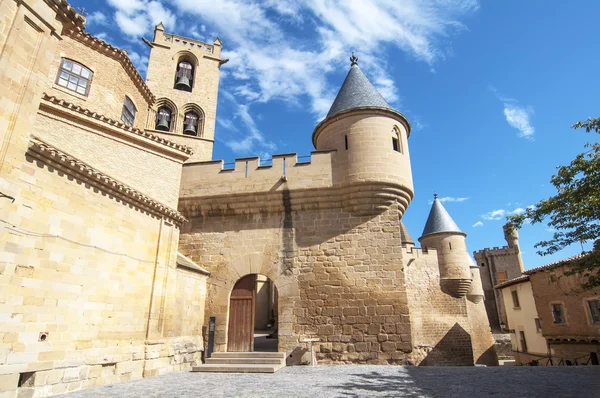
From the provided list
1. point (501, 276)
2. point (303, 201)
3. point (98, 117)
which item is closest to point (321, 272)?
point (303, 201)

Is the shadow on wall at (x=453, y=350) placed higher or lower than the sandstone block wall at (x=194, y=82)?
lower

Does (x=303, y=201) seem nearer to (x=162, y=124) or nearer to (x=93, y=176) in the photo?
(x=93, y=176)

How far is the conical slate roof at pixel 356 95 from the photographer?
11.4 m

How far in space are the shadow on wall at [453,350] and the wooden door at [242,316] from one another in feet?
40.8

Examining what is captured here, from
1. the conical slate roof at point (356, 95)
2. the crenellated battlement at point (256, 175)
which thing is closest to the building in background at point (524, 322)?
the conical slate roof at point (356, 95)

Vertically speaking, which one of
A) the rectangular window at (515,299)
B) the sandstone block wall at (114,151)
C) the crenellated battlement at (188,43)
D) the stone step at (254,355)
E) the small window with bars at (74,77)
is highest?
the crenellated battlement at (188,43)

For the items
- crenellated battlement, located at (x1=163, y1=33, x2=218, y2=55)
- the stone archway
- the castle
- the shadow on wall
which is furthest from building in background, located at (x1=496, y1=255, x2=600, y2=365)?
crenellated battlement, located at (x1=163, y1=33, x2=218, y2=55)

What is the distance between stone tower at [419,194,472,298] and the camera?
66.3 ft

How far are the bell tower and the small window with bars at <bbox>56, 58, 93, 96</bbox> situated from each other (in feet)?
13.5

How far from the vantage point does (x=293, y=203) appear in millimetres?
10914

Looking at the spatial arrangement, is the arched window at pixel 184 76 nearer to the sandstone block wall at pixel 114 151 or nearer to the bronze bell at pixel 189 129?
the bronze bell at pixel 189 129

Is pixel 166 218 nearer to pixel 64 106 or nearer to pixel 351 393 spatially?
pixel 64 106

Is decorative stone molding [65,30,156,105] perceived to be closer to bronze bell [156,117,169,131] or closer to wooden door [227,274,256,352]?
bronze bell [156,117,169,131]

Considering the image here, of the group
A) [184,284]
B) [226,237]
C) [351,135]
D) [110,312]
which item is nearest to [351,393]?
[110,312]
